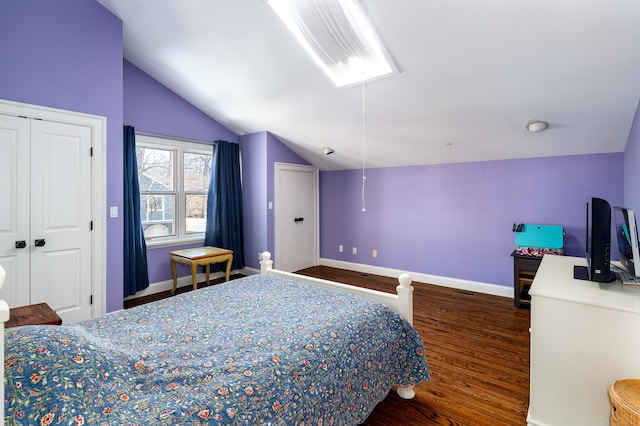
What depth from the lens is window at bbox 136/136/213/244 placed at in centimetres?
434

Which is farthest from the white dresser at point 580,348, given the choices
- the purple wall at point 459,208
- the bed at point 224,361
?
the purple wall at point 459,208

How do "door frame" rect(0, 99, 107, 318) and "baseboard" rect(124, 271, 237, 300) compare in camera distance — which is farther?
"baseboard" rect(124, 271, 237, 300)

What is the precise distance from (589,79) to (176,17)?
3.57 m

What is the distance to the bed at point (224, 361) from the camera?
1.02m

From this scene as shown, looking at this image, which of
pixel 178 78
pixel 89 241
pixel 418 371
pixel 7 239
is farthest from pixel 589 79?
pixel 7 239

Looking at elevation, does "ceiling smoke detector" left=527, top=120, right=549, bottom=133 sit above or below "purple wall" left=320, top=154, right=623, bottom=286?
above

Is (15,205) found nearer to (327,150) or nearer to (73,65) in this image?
(73,65)

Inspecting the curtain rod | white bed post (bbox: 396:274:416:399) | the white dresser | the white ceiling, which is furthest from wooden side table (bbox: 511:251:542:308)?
the curtain rod

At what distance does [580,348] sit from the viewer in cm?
156

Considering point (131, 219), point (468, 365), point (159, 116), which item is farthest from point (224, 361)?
point (159, 116)

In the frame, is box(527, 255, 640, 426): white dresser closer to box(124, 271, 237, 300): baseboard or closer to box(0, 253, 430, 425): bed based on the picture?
box(0, 253, 430, 425): bed

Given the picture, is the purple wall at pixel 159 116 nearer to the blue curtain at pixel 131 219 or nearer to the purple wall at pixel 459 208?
the blue curtain at pixel 131 219

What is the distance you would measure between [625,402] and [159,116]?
4947mm

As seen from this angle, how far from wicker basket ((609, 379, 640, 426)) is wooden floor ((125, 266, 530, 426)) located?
27.5 inches
